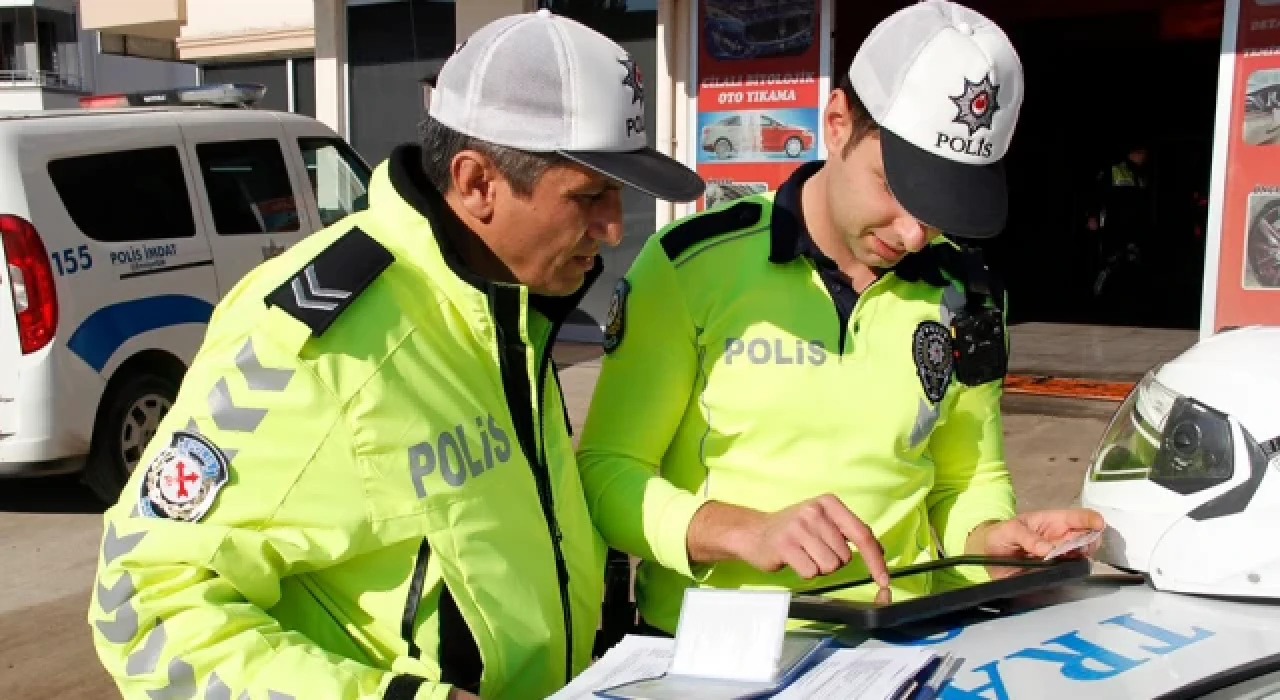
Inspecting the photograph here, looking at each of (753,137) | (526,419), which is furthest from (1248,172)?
(526,419)

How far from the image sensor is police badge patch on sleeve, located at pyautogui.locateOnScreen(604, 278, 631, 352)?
1892 millimetres

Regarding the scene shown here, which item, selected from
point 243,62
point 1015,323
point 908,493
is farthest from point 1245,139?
point 243,62

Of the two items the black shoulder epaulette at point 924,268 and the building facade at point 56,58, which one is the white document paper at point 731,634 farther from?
the building facade at point 56,58

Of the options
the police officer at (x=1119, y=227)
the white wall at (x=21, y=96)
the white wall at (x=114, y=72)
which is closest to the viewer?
the police officer at (x=1119, y=227)

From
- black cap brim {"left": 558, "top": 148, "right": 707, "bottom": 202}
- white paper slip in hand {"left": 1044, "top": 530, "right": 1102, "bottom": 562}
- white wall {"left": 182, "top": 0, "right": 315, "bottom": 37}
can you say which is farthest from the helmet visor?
white wall {"left": 182, "top": 0, "right": 315, "bottom": 37}

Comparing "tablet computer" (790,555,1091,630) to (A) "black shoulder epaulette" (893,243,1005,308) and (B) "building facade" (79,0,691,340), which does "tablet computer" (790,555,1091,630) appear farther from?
(B) "building facade" (79,0,691,340)

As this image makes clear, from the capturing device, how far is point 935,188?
5.66ft

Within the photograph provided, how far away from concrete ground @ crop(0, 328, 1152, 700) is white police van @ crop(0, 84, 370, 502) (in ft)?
1.09

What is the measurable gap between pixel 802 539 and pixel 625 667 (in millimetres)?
304

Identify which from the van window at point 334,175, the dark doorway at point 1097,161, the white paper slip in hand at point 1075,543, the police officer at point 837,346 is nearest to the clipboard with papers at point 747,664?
the police officer at point 837,346

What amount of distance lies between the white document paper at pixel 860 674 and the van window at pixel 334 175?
6187 millimetres

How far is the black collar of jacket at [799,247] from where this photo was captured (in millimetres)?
1896

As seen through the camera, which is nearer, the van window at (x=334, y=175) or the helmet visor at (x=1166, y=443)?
the helmet visor at (x=1166, y=443)

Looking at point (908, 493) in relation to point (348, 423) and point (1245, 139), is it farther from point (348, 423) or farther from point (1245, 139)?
point (1245, 139)
